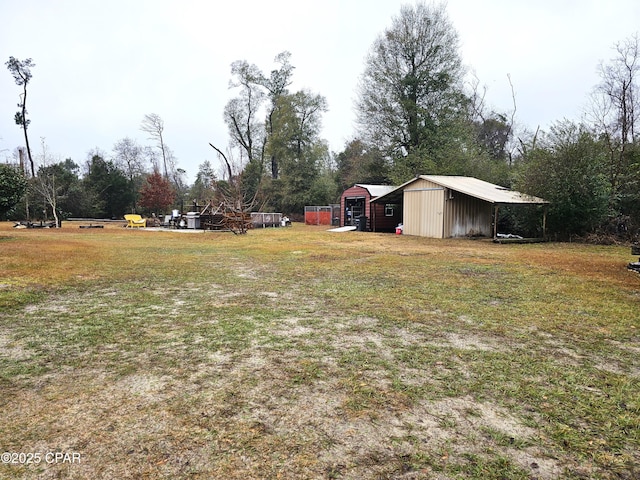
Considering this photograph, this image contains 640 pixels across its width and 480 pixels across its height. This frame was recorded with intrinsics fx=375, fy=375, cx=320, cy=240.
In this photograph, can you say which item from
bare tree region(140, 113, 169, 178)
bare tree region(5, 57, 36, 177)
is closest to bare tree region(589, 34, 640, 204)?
bare tree region(140, 113, 169, 178)

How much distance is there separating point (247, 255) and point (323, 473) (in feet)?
29.9

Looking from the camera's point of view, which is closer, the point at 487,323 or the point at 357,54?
the point at 487,323

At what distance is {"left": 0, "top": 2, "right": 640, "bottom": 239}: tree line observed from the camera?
46.8 feet

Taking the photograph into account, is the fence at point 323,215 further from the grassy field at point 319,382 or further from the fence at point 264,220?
the grassy field at point 319,382

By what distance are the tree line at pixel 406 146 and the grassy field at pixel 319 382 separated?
284 inches

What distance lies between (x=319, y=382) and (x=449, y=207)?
15.1m

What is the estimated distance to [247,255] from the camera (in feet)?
34.8

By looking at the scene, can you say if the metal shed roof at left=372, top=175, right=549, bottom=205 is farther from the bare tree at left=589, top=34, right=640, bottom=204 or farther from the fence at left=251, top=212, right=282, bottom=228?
the fence at left=251, top=212, right=282, bottom=228

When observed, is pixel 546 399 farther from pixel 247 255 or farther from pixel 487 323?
pixel 247 255

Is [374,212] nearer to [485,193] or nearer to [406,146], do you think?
[406,146]

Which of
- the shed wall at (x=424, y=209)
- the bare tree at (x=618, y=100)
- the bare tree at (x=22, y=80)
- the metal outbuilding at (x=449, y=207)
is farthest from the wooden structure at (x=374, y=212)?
the bare tree at (x=22, y=80)

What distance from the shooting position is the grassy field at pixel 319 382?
6.14 feet

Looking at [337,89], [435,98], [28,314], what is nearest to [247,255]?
[28,314]

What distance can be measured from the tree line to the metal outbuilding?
108 cm
